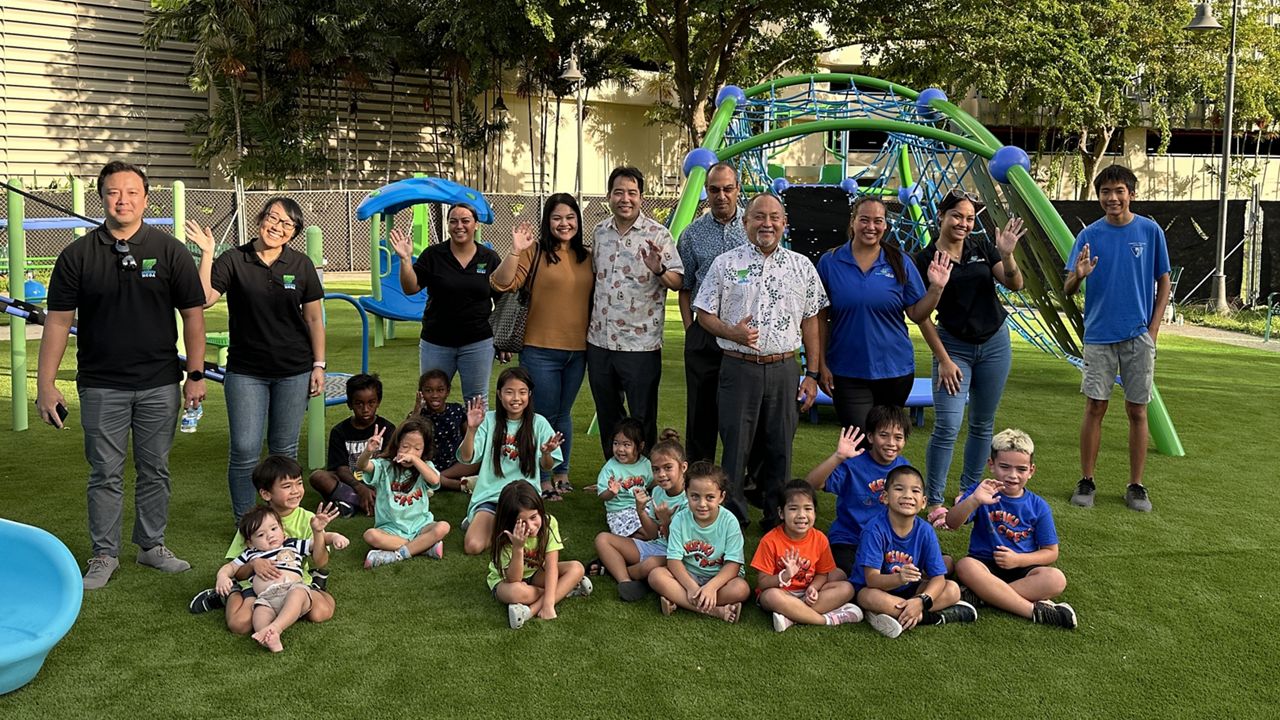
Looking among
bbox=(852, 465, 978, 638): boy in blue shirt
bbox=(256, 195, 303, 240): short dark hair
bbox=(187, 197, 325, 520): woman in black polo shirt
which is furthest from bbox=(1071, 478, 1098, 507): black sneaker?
bbox=(256, 195, 303, 240): short dark hair

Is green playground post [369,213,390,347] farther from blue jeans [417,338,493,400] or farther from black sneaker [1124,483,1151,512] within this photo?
black sneaker [1124,483,1151,512]

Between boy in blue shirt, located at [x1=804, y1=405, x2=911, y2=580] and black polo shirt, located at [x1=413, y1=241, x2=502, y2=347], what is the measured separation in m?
2.09

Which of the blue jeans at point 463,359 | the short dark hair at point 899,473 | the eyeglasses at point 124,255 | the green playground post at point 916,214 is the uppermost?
the green playground post at point 916,214

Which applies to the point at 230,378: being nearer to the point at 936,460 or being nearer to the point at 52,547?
the point at 52,547

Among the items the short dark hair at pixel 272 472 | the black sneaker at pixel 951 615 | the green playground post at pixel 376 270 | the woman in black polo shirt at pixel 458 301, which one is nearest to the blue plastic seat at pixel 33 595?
the short dark hair at pixel 272 472

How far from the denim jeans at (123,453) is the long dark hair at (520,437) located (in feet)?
4.37

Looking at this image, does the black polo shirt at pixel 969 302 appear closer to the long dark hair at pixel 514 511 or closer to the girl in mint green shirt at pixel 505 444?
the girl in mint green shirt at pixel 505 444

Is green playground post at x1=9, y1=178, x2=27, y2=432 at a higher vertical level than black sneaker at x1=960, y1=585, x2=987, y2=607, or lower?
higher

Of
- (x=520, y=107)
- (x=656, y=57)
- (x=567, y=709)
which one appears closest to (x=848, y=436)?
(x=567, y=709)

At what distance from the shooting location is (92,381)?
13.5 ft

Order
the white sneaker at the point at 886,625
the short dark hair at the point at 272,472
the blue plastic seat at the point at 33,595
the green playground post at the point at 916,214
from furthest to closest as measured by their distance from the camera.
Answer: the green playground post at the point at 916,214 → the short dark hair at the point at 272,472 → the white sneaker at the point at 886,625 → the blue plastic seat at the point at 33,595

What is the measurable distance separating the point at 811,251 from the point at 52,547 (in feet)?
29.4

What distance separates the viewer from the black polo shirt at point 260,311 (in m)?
4.60

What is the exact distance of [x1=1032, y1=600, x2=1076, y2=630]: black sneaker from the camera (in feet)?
12.8
